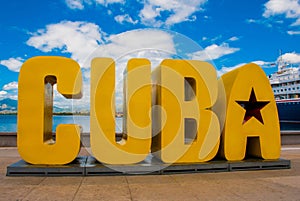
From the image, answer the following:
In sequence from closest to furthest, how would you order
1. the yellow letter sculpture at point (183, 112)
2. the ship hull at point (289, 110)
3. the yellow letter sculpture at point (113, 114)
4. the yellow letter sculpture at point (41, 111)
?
the yellow letter sculpture at point (41, 111) < the yellow letter sculpture at point (113, 114) < the yellow letter sculpture at point (183, 112) < the ship hull at point (289, 110)

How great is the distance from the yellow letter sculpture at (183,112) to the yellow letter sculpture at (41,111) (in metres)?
2.18

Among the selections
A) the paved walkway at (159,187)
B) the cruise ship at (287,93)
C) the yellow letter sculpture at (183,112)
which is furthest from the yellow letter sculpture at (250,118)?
the cruise ship at (287,93)

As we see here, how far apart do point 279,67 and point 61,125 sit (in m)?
65.6

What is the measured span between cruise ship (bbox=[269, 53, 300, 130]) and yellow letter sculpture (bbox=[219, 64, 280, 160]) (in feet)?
137

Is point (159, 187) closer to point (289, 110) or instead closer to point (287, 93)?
point (289, 110)

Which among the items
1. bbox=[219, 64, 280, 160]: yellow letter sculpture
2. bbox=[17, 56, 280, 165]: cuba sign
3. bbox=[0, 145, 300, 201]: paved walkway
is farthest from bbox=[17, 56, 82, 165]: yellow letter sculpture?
bbox=[219, 64, 280, 160]: yellow letter sculpture

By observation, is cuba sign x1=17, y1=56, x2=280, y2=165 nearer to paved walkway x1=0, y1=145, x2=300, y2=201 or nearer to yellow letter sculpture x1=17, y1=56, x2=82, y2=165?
yellow letter sculpture x1=17, y1=56, x2=82, y2=165

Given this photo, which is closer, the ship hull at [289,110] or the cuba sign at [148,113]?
the cuba sign at [148,113]

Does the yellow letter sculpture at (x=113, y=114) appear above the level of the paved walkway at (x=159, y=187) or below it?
above

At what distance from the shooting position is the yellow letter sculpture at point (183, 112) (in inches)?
280

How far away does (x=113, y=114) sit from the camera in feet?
22.5

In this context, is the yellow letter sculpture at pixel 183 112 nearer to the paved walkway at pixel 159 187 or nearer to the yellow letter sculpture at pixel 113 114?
the yellow letter sculpture at pixel 113 114

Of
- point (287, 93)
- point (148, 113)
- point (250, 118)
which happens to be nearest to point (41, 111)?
point (148, 113)

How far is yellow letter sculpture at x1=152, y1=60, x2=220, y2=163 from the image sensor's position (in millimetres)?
7109
